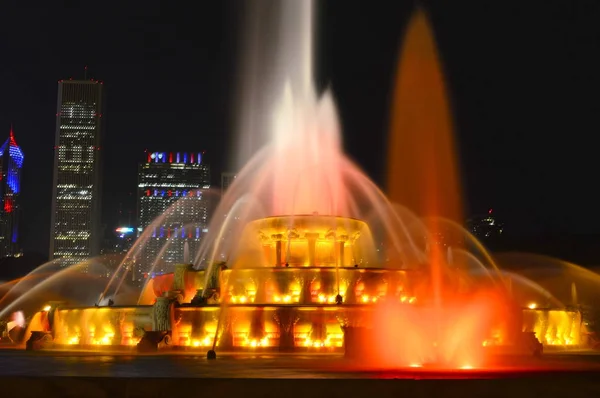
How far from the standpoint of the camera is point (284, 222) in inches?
1125

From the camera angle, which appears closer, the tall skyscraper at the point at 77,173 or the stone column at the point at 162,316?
the stone column at the point at 162,316

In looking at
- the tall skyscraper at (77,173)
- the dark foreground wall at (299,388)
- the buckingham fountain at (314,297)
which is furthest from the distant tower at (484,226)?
the tall skyscraper at (77,173)

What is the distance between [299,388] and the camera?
342 inches

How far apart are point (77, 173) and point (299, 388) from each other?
162851 mm

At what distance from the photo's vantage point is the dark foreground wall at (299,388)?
338 inches

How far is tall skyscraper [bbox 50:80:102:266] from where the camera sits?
501 ft

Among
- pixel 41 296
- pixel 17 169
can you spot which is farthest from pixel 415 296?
pixel 17 169

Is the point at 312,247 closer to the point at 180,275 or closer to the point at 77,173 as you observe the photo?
the point at 180,275

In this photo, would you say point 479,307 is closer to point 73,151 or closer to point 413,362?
point 413,362

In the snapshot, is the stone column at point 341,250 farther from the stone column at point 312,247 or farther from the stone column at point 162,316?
the stone column at point 162,316

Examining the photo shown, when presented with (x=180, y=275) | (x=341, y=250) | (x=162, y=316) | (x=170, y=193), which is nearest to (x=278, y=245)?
(x=341, y=250)

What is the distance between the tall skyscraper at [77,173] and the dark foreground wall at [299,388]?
14401cm

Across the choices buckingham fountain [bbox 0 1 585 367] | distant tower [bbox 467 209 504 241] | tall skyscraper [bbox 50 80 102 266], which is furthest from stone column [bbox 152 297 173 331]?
tall skyscraper [bbox 50 80 102 266]

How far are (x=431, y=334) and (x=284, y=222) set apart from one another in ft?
38.7
